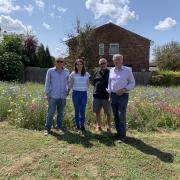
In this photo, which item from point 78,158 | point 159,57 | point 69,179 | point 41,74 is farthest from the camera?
point 159,57

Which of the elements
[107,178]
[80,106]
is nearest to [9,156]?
[107,178]

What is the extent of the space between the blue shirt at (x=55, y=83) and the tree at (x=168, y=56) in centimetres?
4715

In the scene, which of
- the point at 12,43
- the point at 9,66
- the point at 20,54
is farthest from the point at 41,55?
the point at 9,66

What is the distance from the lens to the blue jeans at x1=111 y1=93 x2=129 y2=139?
27.0ft

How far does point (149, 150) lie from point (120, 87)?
149 cm

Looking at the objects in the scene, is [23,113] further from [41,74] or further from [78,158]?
[41,74]

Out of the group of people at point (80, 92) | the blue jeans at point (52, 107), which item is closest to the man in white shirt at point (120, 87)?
the group of people at point (80, 92)

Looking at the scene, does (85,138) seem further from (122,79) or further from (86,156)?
(122,79)

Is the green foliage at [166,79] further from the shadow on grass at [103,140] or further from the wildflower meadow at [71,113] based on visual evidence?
the shadow on grass at [103,140]

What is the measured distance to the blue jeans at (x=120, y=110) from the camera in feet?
27.0

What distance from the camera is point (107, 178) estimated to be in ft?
19.8

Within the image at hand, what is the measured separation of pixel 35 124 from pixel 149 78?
29.5m

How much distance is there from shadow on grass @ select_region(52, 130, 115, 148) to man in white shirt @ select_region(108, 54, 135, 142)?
0.38 m

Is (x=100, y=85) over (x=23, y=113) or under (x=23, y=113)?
over
